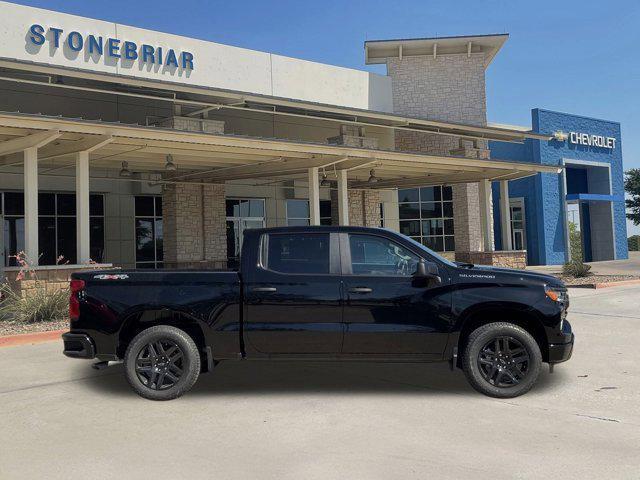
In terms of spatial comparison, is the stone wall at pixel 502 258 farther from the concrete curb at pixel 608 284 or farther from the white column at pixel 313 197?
the white column at pixel 313 197

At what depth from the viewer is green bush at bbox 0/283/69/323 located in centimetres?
1155

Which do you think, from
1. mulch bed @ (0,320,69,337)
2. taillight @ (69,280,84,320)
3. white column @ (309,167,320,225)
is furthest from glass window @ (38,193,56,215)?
taillight @ (69,280,84,320)

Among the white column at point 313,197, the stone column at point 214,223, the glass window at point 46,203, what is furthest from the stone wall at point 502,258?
the glass window at point 46,203

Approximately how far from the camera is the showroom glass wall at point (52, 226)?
18.7 m

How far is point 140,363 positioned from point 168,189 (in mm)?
14980

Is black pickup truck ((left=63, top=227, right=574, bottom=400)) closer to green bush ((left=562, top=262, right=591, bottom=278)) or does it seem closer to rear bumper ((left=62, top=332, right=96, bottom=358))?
rear bumper ((left=62, top=332, right=96, bottom=358))

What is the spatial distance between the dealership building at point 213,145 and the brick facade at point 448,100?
0.20 ft

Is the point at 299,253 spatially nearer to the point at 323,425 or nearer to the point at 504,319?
the point at 323,425

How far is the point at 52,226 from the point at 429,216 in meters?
17.4

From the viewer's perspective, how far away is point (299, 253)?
6.59m

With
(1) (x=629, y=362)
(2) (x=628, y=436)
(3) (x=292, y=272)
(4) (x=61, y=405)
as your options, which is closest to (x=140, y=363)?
(4) (x=61, y=405)

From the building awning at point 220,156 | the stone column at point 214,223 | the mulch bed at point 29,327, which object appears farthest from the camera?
the stone column at point 214,223

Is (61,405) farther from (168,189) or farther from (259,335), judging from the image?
(168,189)

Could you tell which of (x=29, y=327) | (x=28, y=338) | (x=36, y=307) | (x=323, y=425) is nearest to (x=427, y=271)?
(x=323, y=425)
